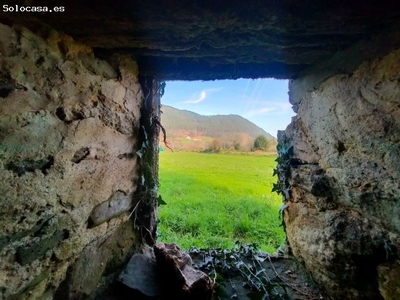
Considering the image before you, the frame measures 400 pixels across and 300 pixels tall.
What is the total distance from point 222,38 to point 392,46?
2.38 ft

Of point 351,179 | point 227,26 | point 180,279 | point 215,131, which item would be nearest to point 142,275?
point 180,279

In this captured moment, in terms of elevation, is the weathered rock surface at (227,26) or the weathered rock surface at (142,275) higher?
the weathered rock surface at (227,26)

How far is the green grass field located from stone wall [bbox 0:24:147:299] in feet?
4.48

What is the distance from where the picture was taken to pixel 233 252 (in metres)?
2.12

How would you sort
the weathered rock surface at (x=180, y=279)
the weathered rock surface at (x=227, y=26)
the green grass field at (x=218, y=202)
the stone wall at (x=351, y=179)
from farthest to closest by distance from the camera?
the green grass field at (x=218, y=202), the weathered rock surface at (x=180, y=279), the stone wall at (x=351, y=179), the weathered rock surface at (x=227, y=26)

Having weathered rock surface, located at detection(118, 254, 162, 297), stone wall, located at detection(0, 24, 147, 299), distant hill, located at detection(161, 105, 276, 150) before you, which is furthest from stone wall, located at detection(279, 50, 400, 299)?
distant hill, located at detection(161, 105, 276, 150)

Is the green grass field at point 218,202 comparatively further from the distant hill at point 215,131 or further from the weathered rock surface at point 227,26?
the weathered rock surface at point 227,26

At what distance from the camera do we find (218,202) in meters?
4.21

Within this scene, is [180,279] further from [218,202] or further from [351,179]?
[218,202]

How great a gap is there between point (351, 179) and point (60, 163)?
1.42 m

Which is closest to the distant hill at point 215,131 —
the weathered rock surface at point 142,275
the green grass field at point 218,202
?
the green grass field at point 218,202

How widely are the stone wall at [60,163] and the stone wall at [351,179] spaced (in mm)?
1194

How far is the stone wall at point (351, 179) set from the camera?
1.07 metres

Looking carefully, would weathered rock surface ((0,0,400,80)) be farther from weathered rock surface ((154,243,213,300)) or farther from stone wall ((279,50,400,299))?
weathered rock surface ((154,243,213,300))
